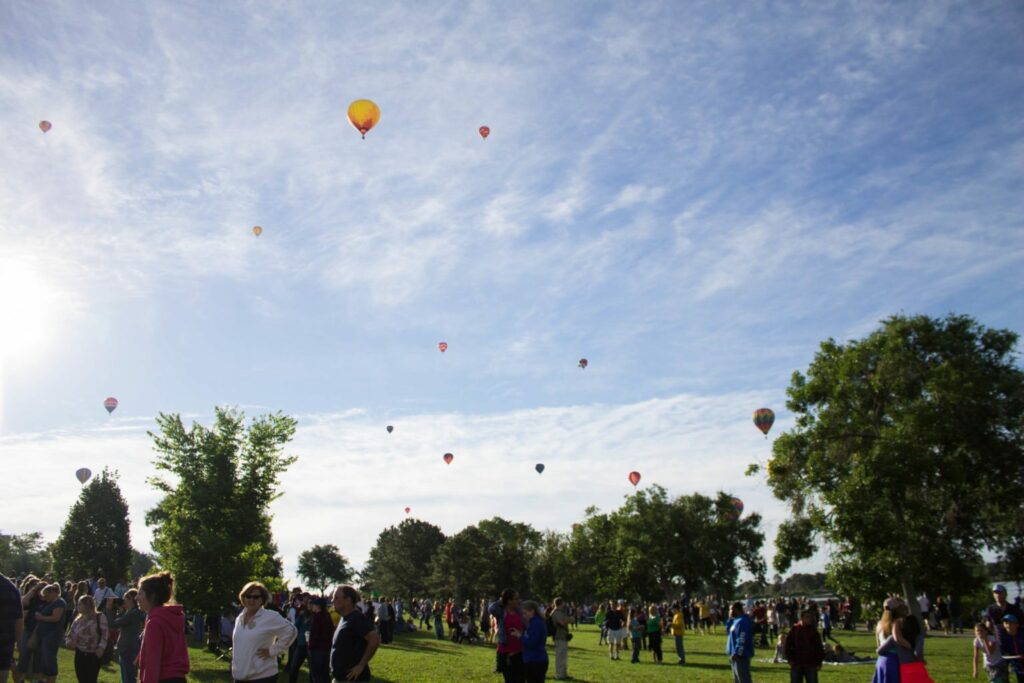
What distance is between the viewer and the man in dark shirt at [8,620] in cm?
741

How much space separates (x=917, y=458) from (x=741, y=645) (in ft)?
69.1

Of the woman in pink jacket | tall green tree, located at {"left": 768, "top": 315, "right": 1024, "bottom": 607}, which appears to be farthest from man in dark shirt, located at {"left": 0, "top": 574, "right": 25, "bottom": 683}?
tall green tree, located at {"left": 768, "top": 315, "right": 1024, "bottom": 607}

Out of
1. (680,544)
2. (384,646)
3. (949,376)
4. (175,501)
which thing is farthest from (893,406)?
(680,544)

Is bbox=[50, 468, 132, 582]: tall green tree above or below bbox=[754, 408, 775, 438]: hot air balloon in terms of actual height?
below

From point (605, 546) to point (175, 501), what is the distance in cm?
6279

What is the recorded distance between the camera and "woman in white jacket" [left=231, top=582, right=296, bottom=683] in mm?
7281

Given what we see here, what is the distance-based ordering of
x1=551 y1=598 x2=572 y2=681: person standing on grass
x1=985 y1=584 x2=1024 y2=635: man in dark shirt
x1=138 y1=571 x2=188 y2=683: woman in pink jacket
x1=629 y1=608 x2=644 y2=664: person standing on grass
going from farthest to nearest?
x1=629 y1=608 x2=644 y2=664: person standing on grass
x1=551 y1=598 x2=572 y2=681: person standing on grass
x1=985 y1=584 x2=1024 y2=635: man in dark shirt
x1=138 y1=571 x2=188 y2=683: woman in pink jacket

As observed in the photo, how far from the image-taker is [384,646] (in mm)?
30969

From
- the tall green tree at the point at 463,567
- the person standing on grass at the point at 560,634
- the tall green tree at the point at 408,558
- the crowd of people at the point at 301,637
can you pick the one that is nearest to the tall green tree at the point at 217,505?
the crowd of people at the point at 301,637

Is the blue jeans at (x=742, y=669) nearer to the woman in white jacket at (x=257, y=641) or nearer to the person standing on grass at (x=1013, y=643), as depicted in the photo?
the person standing on grass at (x=1013, y=643)

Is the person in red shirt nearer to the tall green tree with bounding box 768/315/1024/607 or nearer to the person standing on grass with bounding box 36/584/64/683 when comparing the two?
the person standing on grass with bounding box 36/584/64/683

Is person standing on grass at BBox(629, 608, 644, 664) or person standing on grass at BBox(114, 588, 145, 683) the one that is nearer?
person standing on grass at BBox(114, 588, 145, 683)

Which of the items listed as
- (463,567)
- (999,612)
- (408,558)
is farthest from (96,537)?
(999,612)

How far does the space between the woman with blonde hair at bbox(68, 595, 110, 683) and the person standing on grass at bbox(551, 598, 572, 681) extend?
9046mm
